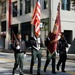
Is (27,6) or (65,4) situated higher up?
(27,6)

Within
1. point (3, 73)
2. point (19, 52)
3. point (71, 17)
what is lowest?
point (3, 73)

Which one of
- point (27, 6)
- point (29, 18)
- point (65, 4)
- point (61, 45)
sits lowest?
point (61, 45)

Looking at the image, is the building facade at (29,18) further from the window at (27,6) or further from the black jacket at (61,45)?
the black jacket at (61,45)

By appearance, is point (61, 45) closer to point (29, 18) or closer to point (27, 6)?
point (29, 18)

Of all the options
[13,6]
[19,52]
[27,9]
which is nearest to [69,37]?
[27,9]

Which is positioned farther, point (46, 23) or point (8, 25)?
point (8, 25)

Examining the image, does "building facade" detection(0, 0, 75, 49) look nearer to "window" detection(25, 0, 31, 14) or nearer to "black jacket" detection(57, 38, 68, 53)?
"window" detection(25, 0, 31, 14)

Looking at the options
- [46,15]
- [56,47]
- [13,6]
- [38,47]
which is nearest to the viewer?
[38,47]

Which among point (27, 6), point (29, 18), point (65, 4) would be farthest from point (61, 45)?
point (27, 6)

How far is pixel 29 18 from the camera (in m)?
44.3

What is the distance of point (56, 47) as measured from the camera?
1441 cm

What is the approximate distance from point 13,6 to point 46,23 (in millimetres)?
11889

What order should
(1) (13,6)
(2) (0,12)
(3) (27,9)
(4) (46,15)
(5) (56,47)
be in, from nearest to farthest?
(5) (56,47), (4) (46,15), (3) (27,9), (1) (13,6), (2) (0,12)

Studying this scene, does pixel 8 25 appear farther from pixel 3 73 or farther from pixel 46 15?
pixel 3 73
